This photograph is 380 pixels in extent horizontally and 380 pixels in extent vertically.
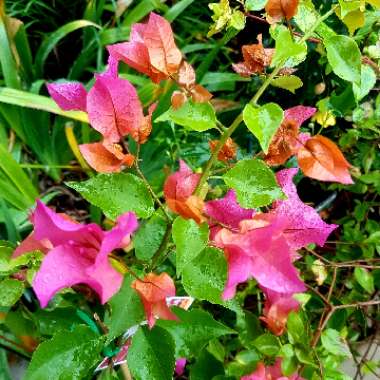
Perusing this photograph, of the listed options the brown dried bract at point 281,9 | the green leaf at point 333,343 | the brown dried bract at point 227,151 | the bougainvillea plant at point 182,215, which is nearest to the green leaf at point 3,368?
the bougainvillea plant at point 182,215

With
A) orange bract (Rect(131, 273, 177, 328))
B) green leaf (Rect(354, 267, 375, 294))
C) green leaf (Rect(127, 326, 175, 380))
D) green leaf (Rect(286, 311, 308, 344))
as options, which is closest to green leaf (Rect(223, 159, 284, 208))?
orange bract (Rect(131, 273, 177, 328))

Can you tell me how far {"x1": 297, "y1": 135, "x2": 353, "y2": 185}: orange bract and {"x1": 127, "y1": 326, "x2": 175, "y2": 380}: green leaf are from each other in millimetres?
250

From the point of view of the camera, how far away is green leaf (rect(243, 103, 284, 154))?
44cm

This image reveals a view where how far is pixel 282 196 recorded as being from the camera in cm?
47

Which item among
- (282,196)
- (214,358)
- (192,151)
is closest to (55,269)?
(282,196)

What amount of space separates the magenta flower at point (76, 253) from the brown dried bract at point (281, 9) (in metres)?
0.26

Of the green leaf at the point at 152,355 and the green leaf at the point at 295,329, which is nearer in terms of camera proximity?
the green leaf at the point at 152,355

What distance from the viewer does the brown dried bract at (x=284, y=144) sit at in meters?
0.51

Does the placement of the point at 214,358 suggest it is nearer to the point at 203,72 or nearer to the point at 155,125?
the point at 155,125

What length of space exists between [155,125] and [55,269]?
106cm

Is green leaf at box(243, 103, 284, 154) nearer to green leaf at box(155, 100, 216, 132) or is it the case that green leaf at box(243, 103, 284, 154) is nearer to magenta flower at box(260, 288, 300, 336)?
green leaf at box(155, 100, 216, 132)

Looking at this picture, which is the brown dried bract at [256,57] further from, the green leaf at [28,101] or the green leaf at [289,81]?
the green leaf at [28,101]

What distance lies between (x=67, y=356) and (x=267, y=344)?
0.28 m

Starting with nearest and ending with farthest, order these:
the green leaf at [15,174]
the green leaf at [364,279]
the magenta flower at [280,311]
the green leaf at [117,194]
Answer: the green leaf at [117,194], the magenta flower at [280,311], the green leaf at [364,279], the green leaf at [15,174]
